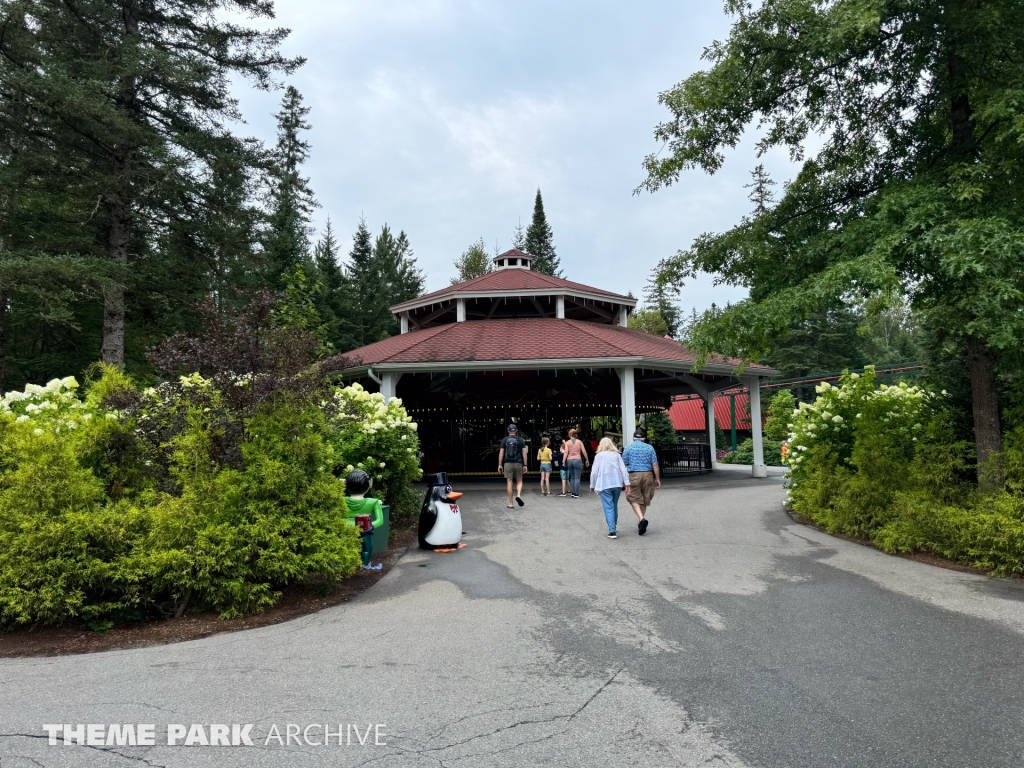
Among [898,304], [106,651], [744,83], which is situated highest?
[744,83]

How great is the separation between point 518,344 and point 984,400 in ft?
36.2

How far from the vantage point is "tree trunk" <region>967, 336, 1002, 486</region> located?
752 centimetres

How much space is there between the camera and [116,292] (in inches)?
602

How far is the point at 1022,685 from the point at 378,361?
46.2ft

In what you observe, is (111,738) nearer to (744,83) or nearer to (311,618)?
(311,618)

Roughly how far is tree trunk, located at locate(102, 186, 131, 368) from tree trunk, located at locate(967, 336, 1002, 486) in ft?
54.9

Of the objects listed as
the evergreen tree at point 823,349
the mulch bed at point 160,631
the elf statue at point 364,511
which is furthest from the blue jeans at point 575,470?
the evergreen tree at point 823,349

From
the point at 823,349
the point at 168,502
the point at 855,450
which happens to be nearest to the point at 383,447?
the point at 168,502

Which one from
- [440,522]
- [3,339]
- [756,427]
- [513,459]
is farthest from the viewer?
[756,427]

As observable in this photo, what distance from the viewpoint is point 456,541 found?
8648mm

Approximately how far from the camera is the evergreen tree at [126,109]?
47.5 feet

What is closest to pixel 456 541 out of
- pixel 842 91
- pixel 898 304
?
pixel 898 304

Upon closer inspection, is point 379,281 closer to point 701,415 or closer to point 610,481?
point 701,415

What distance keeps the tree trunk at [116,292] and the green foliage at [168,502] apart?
995 cm
